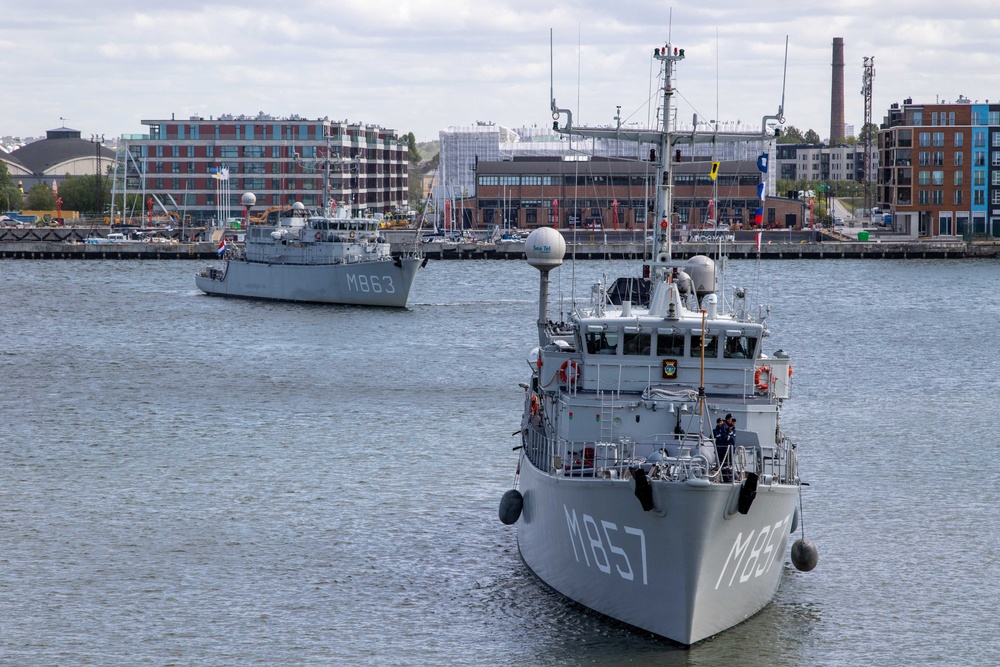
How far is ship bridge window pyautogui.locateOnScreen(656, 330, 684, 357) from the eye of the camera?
Result: 24.5 m

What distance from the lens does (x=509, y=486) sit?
32.7m

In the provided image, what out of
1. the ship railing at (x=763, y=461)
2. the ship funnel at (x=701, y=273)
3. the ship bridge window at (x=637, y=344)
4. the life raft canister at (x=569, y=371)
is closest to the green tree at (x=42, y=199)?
the ship funnel at (x=701, y=273)

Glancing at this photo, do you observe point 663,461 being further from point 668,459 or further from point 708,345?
point 708,345

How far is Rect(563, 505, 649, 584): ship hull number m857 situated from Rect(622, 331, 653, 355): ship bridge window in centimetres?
378

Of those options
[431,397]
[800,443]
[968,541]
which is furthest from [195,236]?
[968,541]

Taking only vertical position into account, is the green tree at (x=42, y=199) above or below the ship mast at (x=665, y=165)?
above

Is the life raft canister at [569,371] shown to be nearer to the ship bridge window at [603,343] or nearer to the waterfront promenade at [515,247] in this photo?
the ship bridge window at [603,343]

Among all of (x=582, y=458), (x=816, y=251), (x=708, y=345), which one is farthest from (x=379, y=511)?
(x=816, y=251)

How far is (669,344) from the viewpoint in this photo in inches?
966

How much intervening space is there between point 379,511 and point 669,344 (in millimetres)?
9870

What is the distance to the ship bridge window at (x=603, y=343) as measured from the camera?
24.5m

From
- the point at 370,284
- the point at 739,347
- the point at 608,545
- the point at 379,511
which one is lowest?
the point at 379,511

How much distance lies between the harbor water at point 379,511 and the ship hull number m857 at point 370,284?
1773cm

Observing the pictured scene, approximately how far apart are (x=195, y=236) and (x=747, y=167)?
67.2 metres
